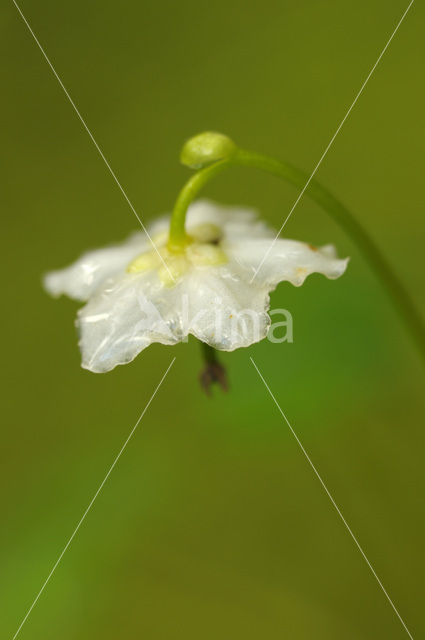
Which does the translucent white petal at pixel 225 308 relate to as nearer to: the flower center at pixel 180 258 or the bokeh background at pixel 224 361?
the flower center at pixel 180 258

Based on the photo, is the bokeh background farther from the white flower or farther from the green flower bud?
the green flower bud

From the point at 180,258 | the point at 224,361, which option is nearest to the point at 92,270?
the point at 180,258

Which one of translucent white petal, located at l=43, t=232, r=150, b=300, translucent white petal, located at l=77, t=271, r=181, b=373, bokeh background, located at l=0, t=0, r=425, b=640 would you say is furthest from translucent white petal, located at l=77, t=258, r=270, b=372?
bokeh background, located at l=0, t=0, r=425, b=640

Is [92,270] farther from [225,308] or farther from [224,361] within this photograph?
[224,361]

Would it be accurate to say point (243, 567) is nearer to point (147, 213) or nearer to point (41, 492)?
point (41, 492)

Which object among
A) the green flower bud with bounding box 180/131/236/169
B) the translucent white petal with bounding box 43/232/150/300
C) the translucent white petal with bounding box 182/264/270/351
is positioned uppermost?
the translucent white petal with bounding box 43/232/150/300

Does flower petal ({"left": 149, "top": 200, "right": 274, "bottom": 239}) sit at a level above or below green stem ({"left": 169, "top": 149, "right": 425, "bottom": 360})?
above

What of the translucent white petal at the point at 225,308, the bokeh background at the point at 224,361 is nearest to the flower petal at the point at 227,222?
the translucent white petal at the point at 225,308
